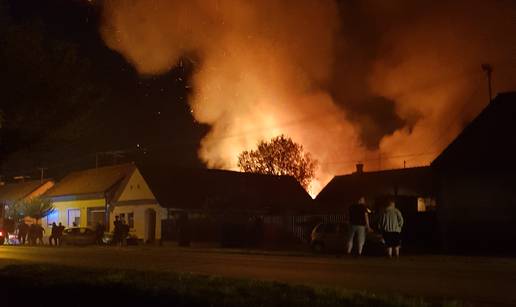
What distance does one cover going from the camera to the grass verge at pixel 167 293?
371 inches

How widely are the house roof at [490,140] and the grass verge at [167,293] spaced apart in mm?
17861

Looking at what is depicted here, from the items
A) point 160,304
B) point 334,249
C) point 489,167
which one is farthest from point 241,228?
point 160,304

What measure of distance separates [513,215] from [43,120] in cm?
1823

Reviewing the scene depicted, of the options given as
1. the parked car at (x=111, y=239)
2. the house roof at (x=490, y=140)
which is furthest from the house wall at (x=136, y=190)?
the house roof at (x=490, y=140)

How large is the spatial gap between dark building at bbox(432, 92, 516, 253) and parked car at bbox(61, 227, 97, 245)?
2231 cm

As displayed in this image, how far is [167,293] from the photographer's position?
10.4 m

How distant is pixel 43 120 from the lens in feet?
57.8

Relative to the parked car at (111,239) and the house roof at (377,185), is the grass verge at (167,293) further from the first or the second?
the house roof at (377,185)

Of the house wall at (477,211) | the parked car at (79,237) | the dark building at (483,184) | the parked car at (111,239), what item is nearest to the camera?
the house wall at (477,211)

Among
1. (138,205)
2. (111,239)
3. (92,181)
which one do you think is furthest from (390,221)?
(92,181)

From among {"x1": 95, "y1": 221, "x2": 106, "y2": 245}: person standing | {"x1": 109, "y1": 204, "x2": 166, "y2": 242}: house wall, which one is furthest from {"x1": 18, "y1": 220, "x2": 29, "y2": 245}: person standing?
{"x1": 109, "y1": 204, "x2": 166, "y2": 242}: house wall

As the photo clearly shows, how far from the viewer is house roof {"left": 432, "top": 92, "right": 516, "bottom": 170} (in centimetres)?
2767

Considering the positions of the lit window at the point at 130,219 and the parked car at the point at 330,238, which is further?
the lit window at the point at 130,219

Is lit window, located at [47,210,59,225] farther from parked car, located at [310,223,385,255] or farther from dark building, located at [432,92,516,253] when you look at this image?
dark building, located at [432,92,516,253]
